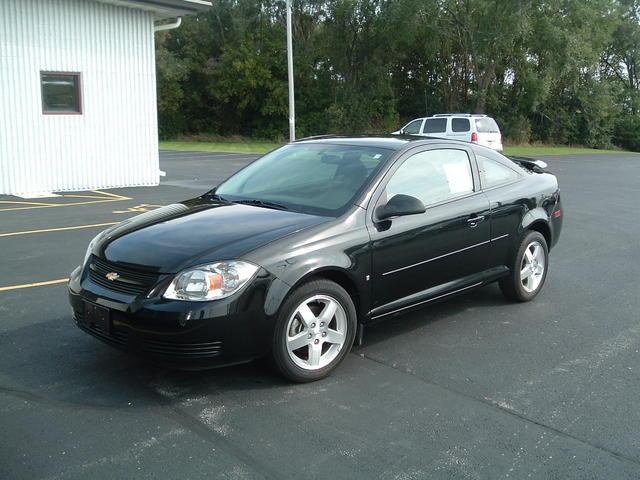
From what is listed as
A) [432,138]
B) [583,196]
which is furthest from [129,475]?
[583,196]

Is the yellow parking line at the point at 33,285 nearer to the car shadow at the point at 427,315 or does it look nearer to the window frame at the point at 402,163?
the car shadow at the point at 427,315

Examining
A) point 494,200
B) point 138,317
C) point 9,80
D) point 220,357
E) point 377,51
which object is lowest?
point 220,357

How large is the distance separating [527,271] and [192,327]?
352 centimetres

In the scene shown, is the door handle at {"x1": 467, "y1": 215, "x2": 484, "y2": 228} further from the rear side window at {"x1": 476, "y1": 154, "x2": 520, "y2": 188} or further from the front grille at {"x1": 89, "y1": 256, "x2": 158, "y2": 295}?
the front grille at {"x1": 89, "y1": 256, "x2": 158, "y2": 295}

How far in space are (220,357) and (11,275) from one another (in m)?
3.98

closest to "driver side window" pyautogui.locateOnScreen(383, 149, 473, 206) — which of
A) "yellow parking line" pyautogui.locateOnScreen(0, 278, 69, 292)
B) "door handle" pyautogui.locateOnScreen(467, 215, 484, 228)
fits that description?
"door handle" pyautogui.locateOnScreen(467, 215, 484, 228)

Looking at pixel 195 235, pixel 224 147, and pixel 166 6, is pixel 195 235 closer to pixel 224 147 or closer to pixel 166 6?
pixel 166 6

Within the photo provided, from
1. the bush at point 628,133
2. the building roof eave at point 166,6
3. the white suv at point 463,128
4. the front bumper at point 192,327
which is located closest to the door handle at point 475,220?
the front bumper at point 192,327

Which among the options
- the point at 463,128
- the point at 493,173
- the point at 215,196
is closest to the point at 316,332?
the point at 215,196

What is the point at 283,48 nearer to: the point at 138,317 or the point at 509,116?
the point at 509,116

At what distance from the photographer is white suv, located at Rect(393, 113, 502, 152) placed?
76.9ft

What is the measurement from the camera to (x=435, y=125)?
80.7ft

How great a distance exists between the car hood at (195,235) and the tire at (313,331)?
16.6 inches

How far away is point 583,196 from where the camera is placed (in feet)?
49.9
